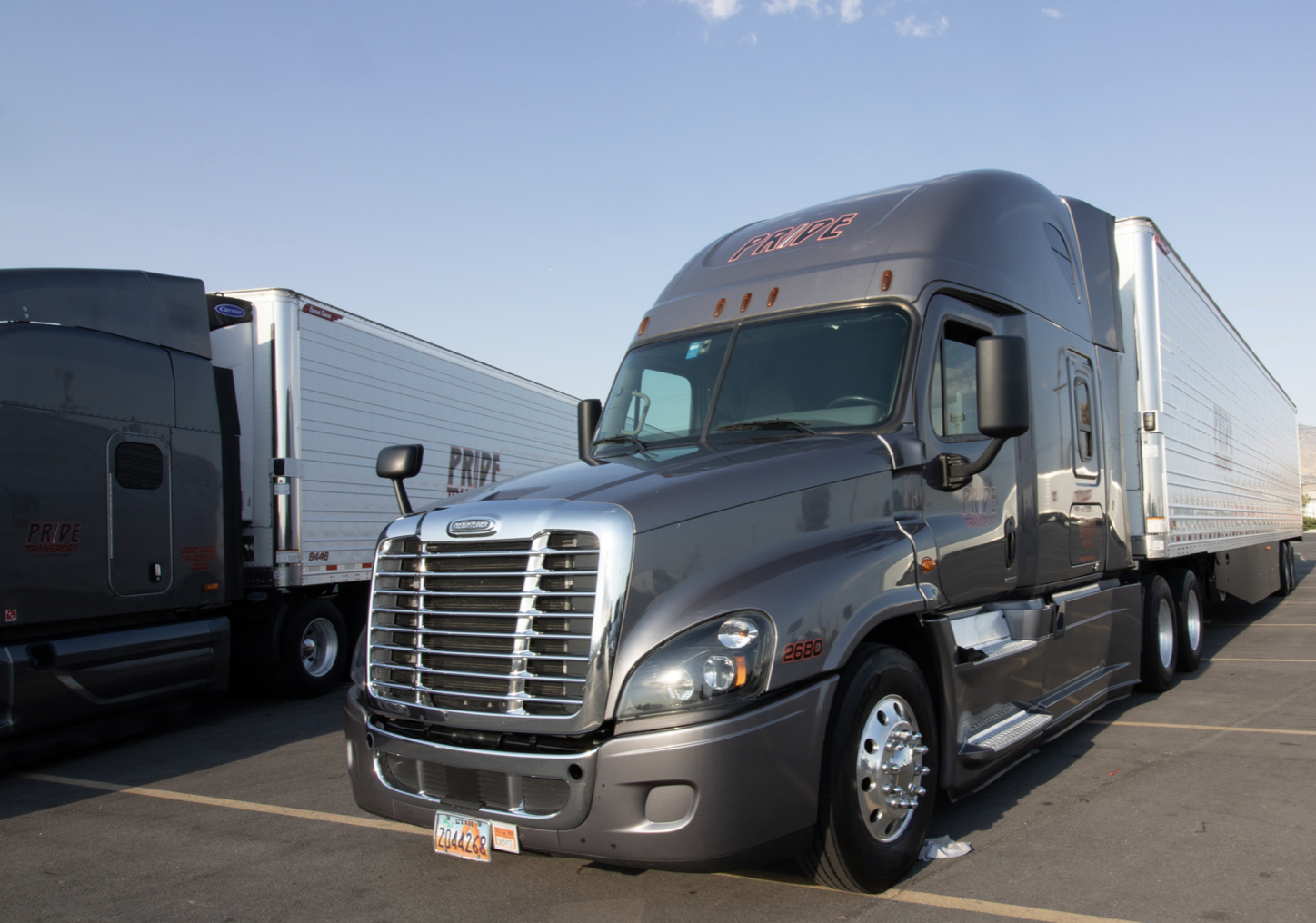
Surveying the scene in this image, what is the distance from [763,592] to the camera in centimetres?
358

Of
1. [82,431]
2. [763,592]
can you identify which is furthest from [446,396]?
[763,592]

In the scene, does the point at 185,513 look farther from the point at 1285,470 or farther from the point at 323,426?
the point at 1285,470

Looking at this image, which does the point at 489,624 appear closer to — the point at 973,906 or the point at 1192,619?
the point at 973,906

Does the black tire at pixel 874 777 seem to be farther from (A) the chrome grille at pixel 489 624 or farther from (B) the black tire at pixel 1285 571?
(B) the black tire at pixel 1285 571

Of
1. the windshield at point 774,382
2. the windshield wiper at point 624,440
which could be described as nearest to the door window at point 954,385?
the windshield at point 774,382

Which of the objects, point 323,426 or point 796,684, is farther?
point 323,426

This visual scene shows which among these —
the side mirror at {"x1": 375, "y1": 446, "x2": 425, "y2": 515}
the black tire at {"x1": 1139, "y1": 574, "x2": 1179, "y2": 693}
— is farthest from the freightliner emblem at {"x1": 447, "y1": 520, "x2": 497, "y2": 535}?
the black tire at {"x1": 1139, "y1": 574, "x2": 1179, "y2": 693}

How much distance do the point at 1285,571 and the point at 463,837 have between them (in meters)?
17.8

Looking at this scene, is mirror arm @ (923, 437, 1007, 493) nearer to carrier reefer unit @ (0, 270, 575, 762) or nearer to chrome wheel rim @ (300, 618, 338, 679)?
carrier reefer unit @ (0, 270, 575, 762)

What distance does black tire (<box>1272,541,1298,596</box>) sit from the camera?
16438 mm

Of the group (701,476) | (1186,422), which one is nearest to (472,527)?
(701,476)

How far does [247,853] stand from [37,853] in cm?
115

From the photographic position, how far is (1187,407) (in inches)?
354

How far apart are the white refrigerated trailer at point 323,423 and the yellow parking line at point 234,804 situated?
2782 millimetres
